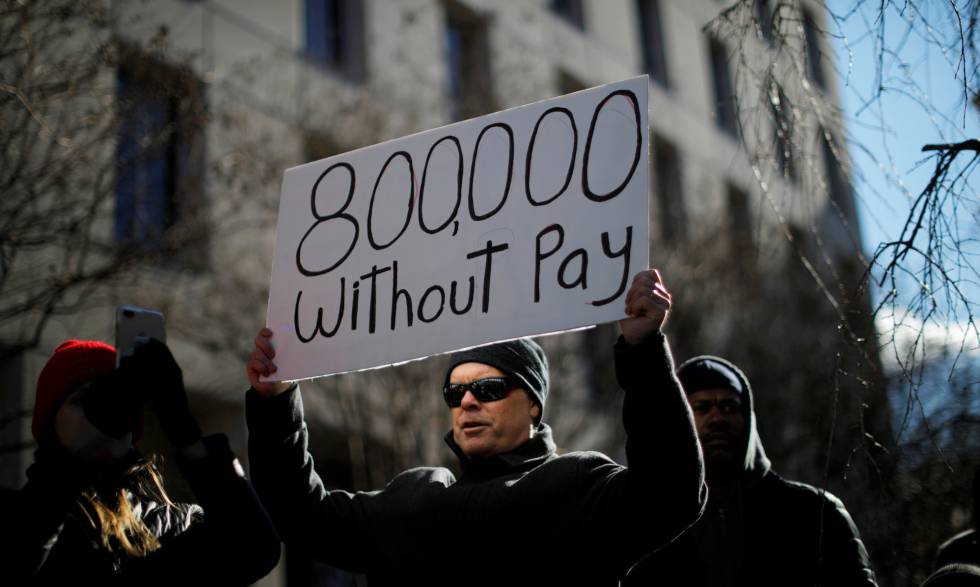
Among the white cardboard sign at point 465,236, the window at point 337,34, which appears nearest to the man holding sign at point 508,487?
the white cardboard sign at point 465,236

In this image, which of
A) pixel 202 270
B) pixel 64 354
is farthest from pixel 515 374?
pixel 202 270

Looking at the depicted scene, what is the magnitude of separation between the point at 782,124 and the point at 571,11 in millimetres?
14649

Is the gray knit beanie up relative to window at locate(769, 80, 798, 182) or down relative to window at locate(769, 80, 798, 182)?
down

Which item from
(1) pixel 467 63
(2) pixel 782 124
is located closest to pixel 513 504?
(2) pixel 782 124

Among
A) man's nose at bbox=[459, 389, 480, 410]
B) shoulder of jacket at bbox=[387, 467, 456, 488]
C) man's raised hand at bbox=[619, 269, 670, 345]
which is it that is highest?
man's raised hand at bbox=[619, 269, 670, 345]

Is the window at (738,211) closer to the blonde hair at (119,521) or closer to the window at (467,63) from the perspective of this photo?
the window at (467,63)

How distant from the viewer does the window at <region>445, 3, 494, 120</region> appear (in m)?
11.5

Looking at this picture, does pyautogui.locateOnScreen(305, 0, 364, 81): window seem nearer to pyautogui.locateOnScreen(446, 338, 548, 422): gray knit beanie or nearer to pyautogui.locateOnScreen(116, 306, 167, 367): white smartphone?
pyautogui.locateOnScreen(446, 338, 548, 422): gray knit beanie

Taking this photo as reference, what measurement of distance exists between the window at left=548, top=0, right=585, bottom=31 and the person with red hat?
49.2ft

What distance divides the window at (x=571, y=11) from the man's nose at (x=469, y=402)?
14422mm

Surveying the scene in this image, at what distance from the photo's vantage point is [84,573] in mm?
2545

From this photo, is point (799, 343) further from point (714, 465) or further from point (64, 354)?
point (64, 354)

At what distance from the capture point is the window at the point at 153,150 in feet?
21.9

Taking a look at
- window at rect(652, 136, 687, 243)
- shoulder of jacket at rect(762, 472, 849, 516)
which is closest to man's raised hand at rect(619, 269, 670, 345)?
shoulder of jacket at rect(762, 472, 849, 516)
